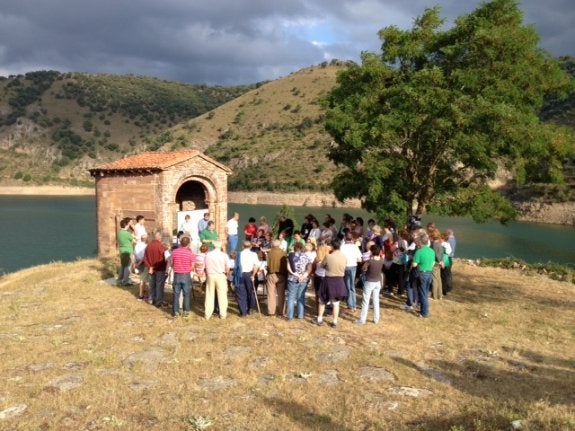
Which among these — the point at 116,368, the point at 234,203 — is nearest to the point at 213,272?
the point at 116,368

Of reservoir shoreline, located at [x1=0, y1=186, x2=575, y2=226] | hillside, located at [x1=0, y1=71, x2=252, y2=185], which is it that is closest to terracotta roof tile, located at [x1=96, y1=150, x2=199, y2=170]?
reservoir shoreline, located at [x1=0, y1=186, x2=575, y2=226]

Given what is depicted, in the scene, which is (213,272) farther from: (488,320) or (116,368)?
(488,320)

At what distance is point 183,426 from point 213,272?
4.97 m

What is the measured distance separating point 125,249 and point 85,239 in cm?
3428

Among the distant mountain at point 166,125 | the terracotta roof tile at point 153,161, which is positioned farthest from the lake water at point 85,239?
the terracotta roof tile at point 153,161

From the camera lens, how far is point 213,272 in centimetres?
1090

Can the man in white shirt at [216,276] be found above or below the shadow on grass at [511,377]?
above

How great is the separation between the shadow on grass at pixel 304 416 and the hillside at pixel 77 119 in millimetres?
121240

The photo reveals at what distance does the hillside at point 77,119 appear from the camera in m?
129

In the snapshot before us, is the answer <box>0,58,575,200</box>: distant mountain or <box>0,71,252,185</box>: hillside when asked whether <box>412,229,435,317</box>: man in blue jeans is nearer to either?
<box>0,58,575,200</box>: distant mountain

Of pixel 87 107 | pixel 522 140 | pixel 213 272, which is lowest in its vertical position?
pixel 213 272

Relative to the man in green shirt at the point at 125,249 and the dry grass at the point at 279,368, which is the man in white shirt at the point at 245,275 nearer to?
the dry grass at the point at 279,368

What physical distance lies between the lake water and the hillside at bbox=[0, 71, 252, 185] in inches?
2437

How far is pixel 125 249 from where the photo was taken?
1405 centimetres
